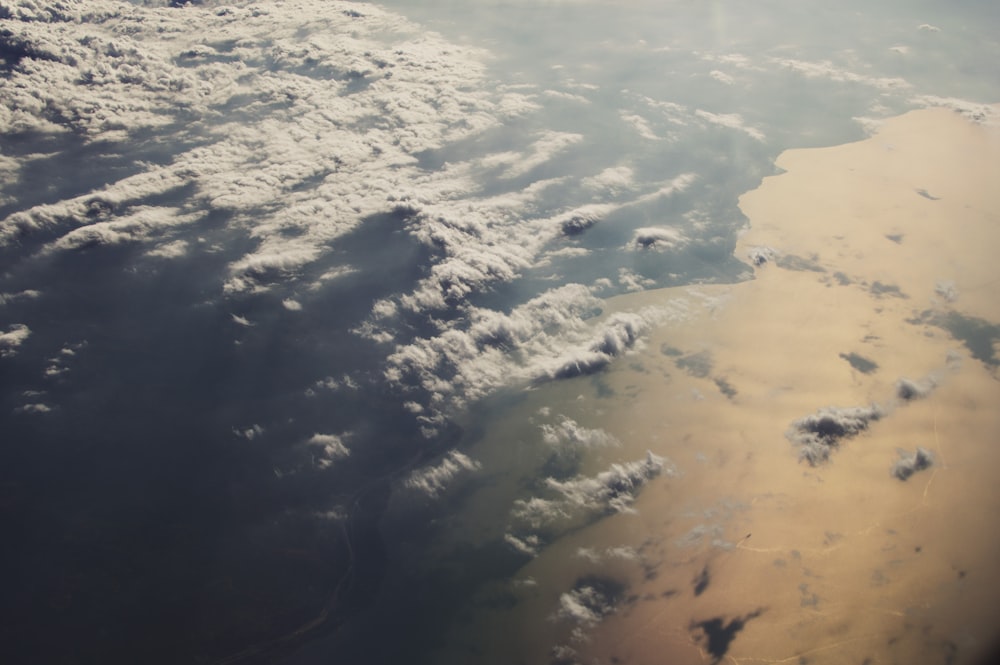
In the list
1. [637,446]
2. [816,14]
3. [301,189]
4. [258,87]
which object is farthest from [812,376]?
[816,14]

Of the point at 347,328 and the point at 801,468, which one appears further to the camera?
the point at 347,328

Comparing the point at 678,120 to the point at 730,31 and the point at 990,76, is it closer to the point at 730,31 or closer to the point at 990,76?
the point at 730,31

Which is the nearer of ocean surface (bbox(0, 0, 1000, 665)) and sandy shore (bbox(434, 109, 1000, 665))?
sandy shore (bbox(434, 109, 1000, 665))

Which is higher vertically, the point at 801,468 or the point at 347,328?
the point at 347,328

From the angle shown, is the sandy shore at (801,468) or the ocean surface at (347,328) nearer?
the sandy shore at (801,468)
